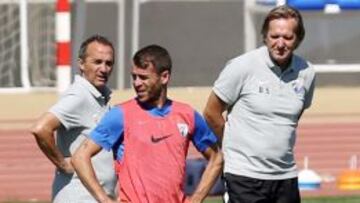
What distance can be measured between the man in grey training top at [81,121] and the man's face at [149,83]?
733 millimetres

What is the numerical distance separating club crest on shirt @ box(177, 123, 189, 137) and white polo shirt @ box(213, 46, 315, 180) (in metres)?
0.87

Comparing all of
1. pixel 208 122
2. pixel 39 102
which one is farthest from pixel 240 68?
pixel 39 102

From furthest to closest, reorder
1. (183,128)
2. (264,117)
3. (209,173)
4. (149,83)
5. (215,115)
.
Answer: (215,115)
(264,117)
(209,173)
(183,128)
(149,83)

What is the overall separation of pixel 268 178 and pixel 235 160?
18cm

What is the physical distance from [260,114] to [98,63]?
783mm

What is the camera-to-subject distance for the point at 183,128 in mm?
6590

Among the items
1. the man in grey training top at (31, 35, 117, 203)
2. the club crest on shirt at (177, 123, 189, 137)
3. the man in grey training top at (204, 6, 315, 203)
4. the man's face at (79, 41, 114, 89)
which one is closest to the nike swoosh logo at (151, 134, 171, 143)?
the club crest on shirt at (177, 123, 189, 137)

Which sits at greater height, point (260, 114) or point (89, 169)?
point (260, 114)

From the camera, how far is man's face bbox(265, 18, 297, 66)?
287 inches

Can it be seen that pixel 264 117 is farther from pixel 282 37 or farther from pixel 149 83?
pixel 149 83

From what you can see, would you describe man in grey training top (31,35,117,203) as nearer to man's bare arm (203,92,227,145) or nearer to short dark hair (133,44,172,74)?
man's bare arm (203,92,227,145)

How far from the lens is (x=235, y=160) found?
295 inches

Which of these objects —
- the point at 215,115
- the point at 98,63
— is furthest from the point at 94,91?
the point at 215,115

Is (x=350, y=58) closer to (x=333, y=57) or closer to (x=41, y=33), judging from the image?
(x=333, y=57)
